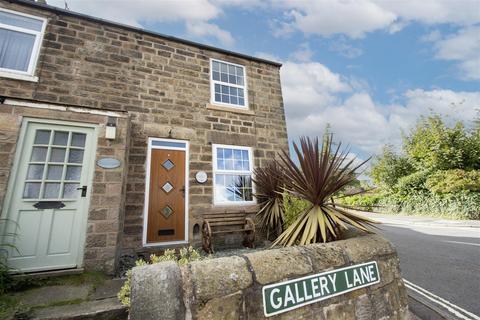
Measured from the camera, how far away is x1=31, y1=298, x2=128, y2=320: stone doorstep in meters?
2.15

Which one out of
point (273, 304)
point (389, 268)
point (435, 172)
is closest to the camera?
point (273, 304)

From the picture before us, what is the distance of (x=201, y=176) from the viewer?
18.6 ft

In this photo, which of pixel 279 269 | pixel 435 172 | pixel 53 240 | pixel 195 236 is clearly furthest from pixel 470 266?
pixel 435 172

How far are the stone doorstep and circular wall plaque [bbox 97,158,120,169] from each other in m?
→ 2.17

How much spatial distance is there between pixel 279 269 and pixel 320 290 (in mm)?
434

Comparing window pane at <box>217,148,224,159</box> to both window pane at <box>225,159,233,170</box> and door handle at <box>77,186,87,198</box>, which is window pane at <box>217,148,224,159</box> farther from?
door handle at <box>77,186,87,198</box>

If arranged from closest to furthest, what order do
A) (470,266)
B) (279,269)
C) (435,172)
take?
(279,269)
(470,266)
(435,172)

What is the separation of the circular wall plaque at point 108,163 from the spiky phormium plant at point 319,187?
3.13 metres

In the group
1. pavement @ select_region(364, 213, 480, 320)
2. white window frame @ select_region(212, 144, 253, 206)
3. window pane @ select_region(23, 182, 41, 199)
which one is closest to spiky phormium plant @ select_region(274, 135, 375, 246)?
pavement @ select_region(364, 213, 480, 320)

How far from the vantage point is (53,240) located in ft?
11.1

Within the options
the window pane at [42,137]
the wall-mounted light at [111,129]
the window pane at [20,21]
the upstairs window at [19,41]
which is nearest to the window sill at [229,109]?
the wall-mounted light at [111,129]

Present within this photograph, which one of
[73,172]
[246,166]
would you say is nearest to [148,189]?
[73,172]

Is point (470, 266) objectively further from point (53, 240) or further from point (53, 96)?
point (53, 96)

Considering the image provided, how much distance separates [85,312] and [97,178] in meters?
A: 2.19
